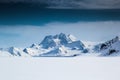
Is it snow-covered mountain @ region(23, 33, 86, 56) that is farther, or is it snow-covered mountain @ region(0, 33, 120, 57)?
snow-covered mountain @ region(23, 33, 86, 56)

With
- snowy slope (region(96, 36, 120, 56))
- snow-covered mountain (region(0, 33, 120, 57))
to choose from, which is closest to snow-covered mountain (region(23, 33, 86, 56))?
snow-covered mountain (region(0, 33, 120, 57))

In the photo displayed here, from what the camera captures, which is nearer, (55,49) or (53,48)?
(55,49)

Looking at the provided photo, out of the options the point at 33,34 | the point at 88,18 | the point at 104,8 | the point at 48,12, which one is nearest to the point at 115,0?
the point at 104,8

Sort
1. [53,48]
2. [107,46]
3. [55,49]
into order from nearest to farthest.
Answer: [55,49], [53,48], [107,46]

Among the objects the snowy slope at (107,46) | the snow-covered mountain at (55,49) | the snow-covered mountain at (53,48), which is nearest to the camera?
the snow-covered mountain at (55,49)

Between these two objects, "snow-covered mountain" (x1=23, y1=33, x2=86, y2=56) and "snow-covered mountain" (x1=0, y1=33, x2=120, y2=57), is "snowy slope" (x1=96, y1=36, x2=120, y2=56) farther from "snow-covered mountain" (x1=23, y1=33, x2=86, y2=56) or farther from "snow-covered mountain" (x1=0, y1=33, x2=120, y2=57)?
"snow-covered mountain" (x1=23, y1=33, x2=86, y2=56)

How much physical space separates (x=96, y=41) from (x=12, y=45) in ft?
7.31

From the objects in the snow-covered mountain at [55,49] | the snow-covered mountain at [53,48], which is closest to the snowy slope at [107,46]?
the snow-covered mountain at [55,49]

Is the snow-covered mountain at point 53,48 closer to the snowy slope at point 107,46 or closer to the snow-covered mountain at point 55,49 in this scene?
the snow-covered mountain at point 55,49

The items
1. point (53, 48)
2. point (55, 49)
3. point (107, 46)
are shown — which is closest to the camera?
point (55, 49)

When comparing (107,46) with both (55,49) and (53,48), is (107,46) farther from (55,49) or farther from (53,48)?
(55,49)

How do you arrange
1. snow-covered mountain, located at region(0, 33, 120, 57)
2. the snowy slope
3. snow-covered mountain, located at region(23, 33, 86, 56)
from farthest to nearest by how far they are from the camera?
the snowy slope
snow-covered mountain, located at region(23, 33, 86, 56)
snow-covered mountain, located at region(0, 33, 120, 57)

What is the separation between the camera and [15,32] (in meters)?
6.18

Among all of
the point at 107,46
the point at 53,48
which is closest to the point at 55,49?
the point at 53,48
